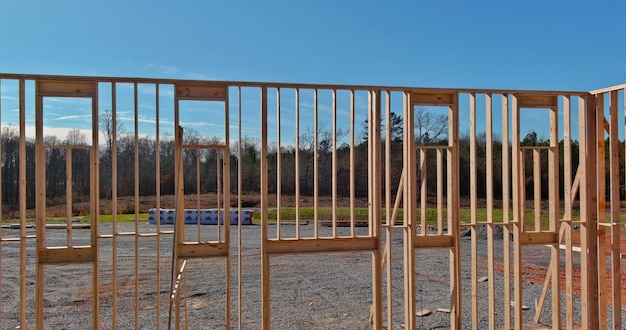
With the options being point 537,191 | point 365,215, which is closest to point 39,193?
point 537,191

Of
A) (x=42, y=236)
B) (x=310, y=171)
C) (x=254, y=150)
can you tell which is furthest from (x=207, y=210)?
(x=42, y=236)

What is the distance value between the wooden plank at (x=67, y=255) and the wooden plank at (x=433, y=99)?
4.27 meters

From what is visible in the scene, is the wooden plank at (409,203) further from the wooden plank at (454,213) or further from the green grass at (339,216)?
the green grass at (339,216)

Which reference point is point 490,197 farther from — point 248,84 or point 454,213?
point 248,84

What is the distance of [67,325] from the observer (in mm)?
6945

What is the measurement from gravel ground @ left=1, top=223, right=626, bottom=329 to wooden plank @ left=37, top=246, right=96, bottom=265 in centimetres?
61

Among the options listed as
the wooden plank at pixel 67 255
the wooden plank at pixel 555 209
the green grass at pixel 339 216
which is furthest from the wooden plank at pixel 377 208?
the green grass at pixel 339 216

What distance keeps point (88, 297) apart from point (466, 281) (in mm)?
8130

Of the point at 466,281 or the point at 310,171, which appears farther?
the point at 310,171

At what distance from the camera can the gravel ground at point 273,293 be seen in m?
7.16

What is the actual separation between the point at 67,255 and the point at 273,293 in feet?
15.6

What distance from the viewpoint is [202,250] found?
5.18 m

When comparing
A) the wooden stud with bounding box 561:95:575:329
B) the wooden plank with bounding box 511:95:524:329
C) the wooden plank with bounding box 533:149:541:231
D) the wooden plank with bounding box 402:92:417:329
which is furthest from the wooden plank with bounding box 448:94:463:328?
the wooden stud with bounding box 561:95:575:329

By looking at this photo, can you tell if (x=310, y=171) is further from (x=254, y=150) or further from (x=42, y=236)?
(x=42, y=236)
